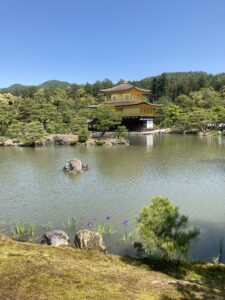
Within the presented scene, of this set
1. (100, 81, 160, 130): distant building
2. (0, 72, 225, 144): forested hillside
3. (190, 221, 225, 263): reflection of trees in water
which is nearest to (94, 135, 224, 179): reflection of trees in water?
(190, 221, 225, 263): reflection of trees in water

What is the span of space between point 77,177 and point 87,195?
3.68 meters

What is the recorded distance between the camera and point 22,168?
18984 mm

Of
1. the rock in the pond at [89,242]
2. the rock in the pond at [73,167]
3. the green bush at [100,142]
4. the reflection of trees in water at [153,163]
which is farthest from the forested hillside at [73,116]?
the rock in the pond at [89,242]

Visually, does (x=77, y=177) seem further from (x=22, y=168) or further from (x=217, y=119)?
(x=217, y=119)

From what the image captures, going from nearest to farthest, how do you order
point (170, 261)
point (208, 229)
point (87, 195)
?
point (170, 261)
point (208, 229)
point (87, 195)

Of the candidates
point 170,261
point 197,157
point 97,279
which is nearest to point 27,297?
point 97,279

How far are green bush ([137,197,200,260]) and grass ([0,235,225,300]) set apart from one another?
0.27m

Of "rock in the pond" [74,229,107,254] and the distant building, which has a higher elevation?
the distant building

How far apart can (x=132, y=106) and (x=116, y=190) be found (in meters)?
32.1

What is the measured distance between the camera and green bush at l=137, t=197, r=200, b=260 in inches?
211

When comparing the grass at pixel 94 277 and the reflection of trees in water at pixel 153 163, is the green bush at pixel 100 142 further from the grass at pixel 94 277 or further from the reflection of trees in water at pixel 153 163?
the grass at pixel 94 277

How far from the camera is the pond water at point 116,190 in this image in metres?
9.30

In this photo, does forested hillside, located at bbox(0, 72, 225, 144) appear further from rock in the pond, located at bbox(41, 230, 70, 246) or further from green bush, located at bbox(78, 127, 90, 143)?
rock in the pond, located at bbox(41, 230, 70, 246)

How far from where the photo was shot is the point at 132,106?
44000mm
